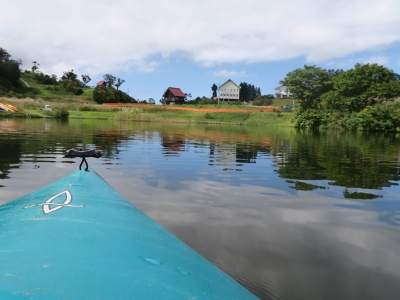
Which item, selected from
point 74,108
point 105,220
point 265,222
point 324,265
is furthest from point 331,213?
point 74,108

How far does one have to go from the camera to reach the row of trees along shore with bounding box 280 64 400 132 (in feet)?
135

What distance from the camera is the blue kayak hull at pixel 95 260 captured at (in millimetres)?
1507

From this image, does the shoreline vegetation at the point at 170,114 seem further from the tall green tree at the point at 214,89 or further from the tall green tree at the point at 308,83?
the tall green tree at the point at 214,89

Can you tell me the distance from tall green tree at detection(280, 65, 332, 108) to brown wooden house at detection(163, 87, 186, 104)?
135ft

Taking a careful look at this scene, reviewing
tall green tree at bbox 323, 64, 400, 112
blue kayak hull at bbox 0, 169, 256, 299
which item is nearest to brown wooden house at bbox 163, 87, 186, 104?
tall green tree at bbox 323, 64, 400, 112

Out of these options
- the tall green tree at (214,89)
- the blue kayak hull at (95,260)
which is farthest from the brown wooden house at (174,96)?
the blue kayak hull at (95,260)

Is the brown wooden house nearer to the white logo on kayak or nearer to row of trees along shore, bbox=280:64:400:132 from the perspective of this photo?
row of trees along shore, bbox=280:64:400:132

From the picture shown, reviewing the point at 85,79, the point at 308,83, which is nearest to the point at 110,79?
the point at 85,79

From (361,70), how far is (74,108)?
49.5 metres

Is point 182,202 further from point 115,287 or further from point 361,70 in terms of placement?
point 361,70

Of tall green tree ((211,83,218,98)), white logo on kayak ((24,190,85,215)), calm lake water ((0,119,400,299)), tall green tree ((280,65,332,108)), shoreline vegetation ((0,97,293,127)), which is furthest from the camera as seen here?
tall green tree ((211,83,218,98))

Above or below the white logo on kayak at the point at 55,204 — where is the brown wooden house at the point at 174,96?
above

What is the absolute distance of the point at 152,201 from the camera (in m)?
5.52

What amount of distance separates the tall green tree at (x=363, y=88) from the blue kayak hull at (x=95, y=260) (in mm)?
47209
